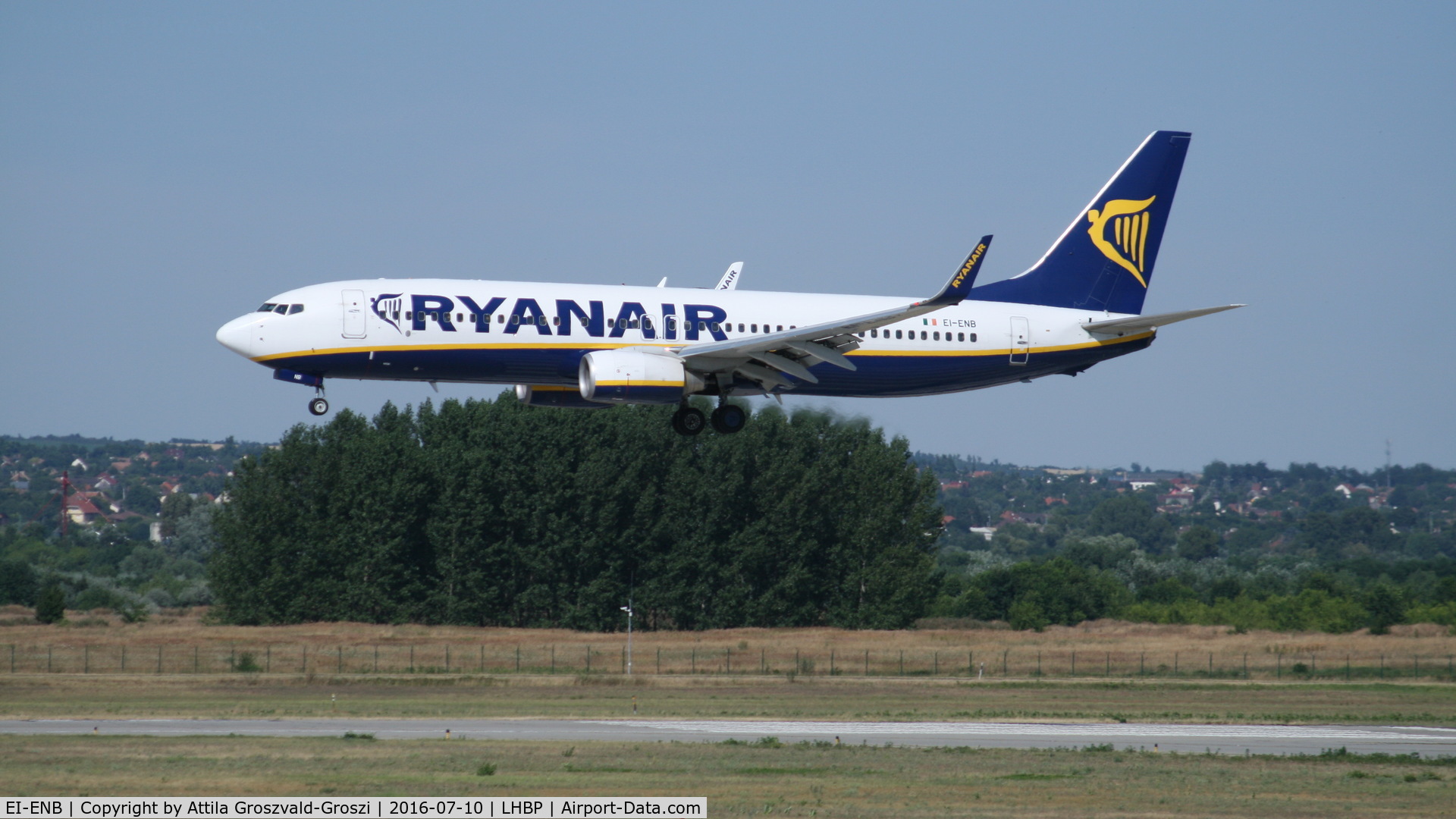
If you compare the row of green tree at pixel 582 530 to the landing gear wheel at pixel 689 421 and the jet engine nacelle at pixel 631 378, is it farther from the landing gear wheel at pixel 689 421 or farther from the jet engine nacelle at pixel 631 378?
the jet engine nacelle at pixel 631 378

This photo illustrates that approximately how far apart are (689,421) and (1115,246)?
17980mm

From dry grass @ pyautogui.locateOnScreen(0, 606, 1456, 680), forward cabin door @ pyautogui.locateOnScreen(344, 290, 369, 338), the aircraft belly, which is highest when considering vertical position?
forward cabin door @ pyautogui.locateOnScreen(344, 290, 369, 338)

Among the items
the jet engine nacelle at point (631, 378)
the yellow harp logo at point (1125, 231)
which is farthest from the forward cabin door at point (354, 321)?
the yellow harp logo at point (1125, 231)

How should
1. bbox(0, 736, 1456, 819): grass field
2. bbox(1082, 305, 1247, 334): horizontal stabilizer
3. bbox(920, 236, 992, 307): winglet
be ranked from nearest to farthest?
bbox(0, 736, 1456, 819): grass field < bbox(920, 236, 992, 307): winglet < bbox(1082, 305, 1247, 334): horizontal stabilizer

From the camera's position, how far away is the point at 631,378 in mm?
41750

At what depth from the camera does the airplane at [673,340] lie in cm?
4209

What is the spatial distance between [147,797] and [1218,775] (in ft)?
80.0

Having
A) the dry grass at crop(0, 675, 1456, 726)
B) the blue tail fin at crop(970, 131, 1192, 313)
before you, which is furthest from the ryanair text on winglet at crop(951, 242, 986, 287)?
the dry grass at crop(0, 675, 1456, 726)

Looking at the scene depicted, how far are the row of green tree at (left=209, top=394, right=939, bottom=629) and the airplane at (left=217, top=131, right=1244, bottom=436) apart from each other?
56017mm

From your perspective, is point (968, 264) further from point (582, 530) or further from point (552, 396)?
point (582, 530)

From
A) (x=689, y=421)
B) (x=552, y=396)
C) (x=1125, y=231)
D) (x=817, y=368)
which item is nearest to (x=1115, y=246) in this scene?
(x=1125, y=231)

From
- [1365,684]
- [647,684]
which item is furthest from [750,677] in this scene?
[1365,684]

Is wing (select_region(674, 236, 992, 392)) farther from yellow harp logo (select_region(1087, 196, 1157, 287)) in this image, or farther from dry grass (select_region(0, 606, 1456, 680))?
dry grass (select_region(0, 606, 1456, 680))

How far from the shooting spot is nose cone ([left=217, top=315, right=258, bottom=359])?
42000 mm
